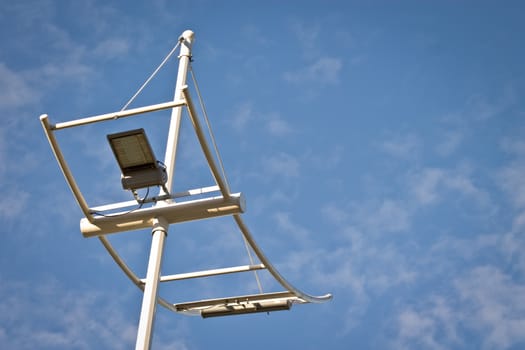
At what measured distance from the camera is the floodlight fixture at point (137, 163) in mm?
13016

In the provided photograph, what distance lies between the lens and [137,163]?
13516mm

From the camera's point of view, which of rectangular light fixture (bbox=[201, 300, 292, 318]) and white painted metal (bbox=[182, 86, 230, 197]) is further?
rectangular light fixture (bbox=[201, 300, 292, 318])

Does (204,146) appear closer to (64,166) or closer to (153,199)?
(153,199)

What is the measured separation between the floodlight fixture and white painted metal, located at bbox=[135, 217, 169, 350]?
811 mm

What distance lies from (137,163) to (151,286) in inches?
87.7

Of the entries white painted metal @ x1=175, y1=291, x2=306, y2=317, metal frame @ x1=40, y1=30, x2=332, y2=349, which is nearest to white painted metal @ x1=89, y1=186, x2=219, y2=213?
metal frame @ x1=40, y1=30, x2=332, y2=349

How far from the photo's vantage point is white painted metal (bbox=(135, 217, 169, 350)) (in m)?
12.5

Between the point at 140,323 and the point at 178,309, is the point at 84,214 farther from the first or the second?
the point at 178,309

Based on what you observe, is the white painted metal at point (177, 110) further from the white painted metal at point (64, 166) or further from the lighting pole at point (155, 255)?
the white painted metal at point (64, 166)

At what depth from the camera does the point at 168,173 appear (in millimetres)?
15227

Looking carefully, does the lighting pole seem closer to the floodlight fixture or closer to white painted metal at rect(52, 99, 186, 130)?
the floodlight fixture

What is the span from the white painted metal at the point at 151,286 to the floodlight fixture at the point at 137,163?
81 centimetres

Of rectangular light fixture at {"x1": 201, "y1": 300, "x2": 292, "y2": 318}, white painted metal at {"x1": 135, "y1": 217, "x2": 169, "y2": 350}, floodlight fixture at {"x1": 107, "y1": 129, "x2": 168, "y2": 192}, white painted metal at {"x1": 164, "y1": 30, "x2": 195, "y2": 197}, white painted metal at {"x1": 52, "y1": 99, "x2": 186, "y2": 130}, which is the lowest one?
white painted metal at {"x1": 135, "y1": 217, "x2": 169, "y2": 350}

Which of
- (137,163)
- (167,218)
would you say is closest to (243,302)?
(167,218)
